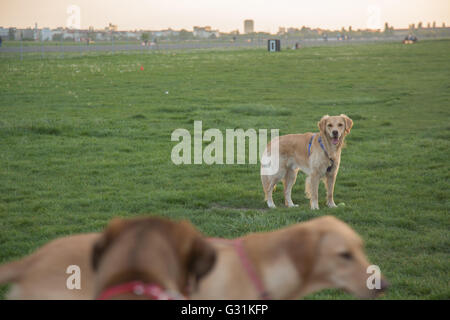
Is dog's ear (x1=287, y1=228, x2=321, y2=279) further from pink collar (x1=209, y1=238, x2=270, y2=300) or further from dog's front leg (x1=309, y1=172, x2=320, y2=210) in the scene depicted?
dog's front leg (x1=309, y1=172, x2=320, y2=210)

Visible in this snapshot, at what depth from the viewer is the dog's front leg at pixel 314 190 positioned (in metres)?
8.52

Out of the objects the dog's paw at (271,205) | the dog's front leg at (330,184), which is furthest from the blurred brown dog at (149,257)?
the dog's front leg at (330,184)

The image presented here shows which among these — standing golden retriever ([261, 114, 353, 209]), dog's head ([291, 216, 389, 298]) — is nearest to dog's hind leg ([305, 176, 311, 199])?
standing golden retriever ([261, 114, 353, 209])

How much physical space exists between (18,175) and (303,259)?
8.70m

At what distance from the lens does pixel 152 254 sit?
2.04 meters

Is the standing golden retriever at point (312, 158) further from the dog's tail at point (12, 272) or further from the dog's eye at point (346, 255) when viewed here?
the dog's tail at point (12, 272)

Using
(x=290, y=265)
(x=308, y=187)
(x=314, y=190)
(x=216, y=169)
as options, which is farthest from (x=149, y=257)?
(x=216, y=169)

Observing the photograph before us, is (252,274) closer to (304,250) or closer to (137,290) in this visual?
(304,250)

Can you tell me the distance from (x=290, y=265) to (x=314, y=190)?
6055 millimetres

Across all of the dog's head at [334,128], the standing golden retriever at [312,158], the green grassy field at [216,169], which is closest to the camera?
the green grassy field at [216,169]

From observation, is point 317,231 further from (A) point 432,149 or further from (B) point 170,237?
(A) point 432,149

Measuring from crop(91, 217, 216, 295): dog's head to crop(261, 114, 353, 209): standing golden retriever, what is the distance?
6487 mm

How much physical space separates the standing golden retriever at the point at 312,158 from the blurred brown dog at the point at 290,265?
18.6 ft
